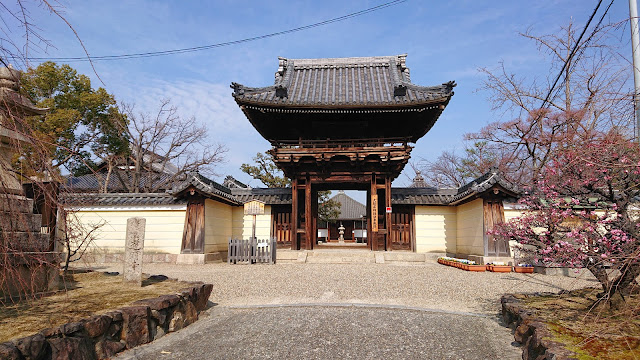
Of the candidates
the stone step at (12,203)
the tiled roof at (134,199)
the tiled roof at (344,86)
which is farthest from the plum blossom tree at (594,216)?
the tiled roof at (134,199)

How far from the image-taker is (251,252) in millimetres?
12945

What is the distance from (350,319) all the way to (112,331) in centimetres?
303

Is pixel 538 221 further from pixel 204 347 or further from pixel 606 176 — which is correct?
pixel 204 347

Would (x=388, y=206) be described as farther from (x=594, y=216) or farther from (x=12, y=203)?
(x=12, y=203)

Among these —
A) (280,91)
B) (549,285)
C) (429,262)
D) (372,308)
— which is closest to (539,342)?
(372,308)

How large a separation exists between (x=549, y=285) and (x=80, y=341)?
908 cm

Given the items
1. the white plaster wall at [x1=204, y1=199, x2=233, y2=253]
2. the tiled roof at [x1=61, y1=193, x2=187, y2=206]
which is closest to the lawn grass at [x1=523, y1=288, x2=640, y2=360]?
the white plaster wall at [x1=204, y1=199, x2=233, y2=253]

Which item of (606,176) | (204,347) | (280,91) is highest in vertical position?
(280,91)

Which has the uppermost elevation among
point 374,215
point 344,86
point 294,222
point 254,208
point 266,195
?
point 344,86

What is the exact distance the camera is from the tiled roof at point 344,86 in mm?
13234

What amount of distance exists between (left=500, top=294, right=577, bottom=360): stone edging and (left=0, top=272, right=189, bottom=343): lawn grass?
416cm

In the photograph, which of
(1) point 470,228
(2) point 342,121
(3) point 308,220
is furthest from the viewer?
(2) point 342,121

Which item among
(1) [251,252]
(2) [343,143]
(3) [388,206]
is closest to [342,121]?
(2) [343,143]

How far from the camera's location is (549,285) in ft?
28.2
